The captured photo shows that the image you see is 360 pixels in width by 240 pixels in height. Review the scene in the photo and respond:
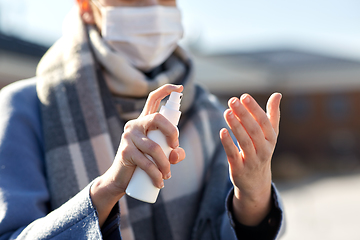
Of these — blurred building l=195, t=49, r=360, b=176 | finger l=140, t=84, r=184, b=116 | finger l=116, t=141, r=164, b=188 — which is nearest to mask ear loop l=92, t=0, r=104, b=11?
finger l=140, t=84, r=184, b=116

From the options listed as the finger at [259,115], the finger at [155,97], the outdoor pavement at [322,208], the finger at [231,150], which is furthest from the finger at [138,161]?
the outdoor pavement at [322,208]

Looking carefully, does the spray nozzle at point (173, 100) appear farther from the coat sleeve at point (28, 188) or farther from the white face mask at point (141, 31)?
the white face mask at point (141, 31)

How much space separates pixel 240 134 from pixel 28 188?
0.77m

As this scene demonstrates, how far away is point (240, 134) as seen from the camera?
90 cm

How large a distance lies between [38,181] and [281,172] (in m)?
12.4

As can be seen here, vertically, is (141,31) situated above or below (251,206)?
above

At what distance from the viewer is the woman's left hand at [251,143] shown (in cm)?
89

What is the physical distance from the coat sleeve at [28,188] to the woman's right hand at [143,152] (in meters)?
0.12

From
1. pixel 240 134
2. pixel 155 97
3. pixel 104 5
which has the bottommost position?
pixel 240 134

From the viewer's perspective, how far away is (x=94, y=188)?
0.93m

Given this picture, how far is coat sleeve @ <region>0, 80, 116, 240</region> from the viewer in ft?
3.11

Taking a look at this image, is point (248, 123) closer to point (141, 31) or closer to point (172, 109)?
point (172, 109)

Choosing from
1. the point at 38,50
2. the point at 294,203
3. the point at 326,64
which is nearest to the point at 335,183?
the point at 294,203

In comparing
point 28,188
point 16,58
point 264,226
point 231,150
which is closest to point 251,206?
point 264,226
